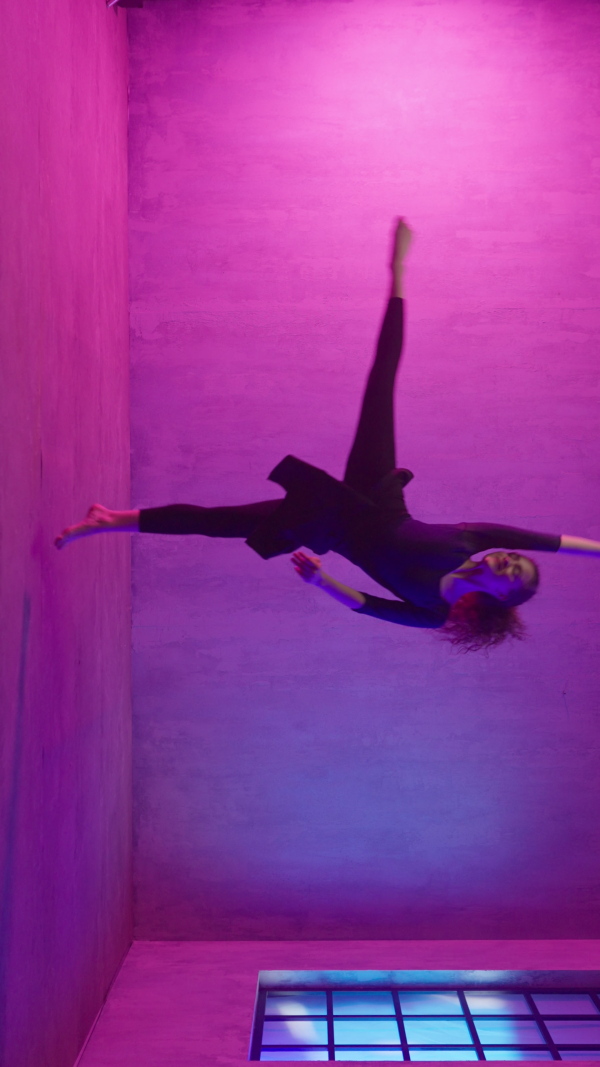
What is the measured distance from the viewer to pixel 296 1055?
3.70m

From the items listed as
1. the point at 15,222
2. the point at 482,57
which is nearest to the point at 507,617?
the point at 15,222

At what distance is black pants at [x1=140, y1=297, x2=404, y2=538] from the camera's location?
2656mm

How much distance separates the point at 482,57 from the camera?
462 centimetres

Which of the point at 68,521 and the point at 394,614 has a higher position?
the point at 68,521

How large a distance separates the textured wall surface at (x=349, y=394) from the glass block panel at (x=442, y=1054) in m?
0.90

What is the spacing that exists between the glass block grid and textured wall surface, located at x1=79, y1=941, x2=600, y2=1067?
0.12 meters

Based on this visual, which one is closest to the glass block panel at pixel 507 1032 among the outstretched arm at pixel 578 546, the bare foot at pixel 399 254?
the outstretched arm at pixel 578 546

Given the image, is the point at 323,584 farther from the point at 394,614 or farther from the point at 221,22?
the point at 221,22

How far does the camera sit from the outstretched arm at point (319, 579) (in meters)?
2.68

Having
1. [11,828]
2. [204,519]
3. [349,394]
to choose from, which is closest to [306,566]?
[204,519]

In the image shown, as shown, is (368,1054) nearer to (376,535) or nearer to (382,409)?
(376,535)

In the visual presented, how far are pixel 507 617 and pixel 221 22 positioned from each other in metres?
3.67

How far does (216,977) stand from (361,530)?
2.60 meters

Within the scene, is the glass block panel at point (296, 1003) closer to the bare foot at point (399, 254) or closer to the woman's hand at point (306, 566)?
the woman's hand at point (306, 566)
